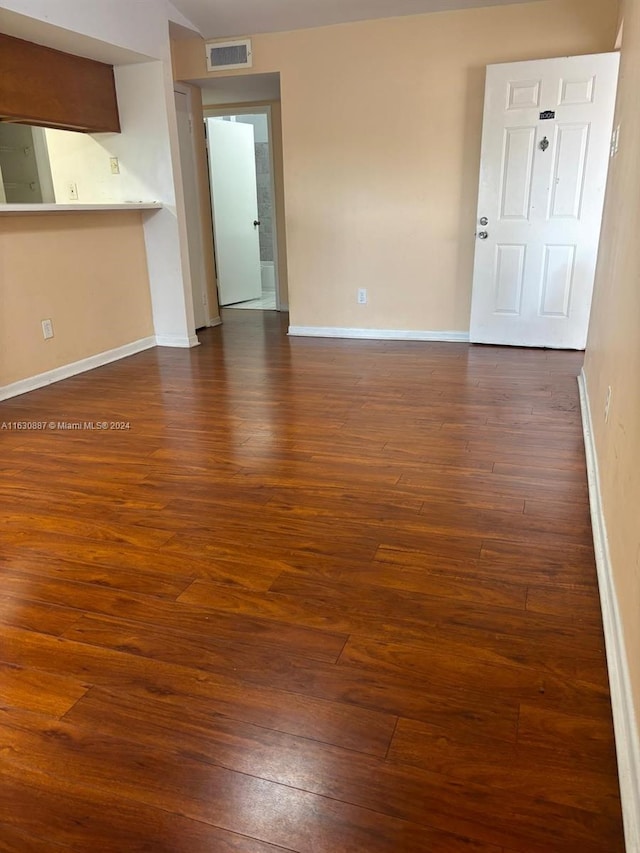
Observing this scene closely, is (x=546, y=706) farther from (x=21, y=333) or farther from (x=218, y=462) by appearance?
(x=21, y=333)

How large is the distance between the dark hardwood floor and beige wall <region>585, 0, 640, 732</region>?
0.22 meters

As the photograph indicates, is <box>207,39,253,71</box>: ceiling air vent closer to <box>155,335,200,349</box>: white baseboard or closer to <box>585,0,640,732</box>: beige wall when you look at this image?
<box>155,335,200,349</box>: white baseboard

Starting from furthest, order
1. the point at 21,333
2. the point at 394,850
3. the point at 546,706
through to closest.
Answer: the point at 21,333, the point at 546,706, the point at 394,850

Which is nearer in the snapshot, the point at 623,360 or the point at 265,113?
the point at 623,360

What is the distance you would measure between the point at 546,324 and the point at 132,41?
352 cm

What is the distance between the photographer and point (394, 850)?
110 cm

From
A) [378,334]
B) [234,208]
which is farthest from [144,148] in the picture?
[234,208]

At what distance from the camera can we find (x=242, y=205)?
734cm

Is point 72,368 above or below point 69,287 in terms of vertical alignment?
below

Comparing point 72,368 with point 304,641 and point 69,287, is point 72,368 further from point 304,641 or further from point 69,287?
point 304,641

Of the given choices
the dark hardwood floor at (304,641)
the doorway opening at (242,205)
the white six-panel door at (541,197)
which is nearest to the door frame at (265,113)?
the doorway opening at (242,205)

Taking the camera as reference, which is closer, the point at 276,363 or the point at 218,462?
the point at 218,462

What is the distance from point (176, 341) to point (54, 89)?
1943 millimetres

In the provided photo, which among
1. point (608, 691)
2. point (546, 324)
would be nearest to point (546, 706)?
point (608, 691)
